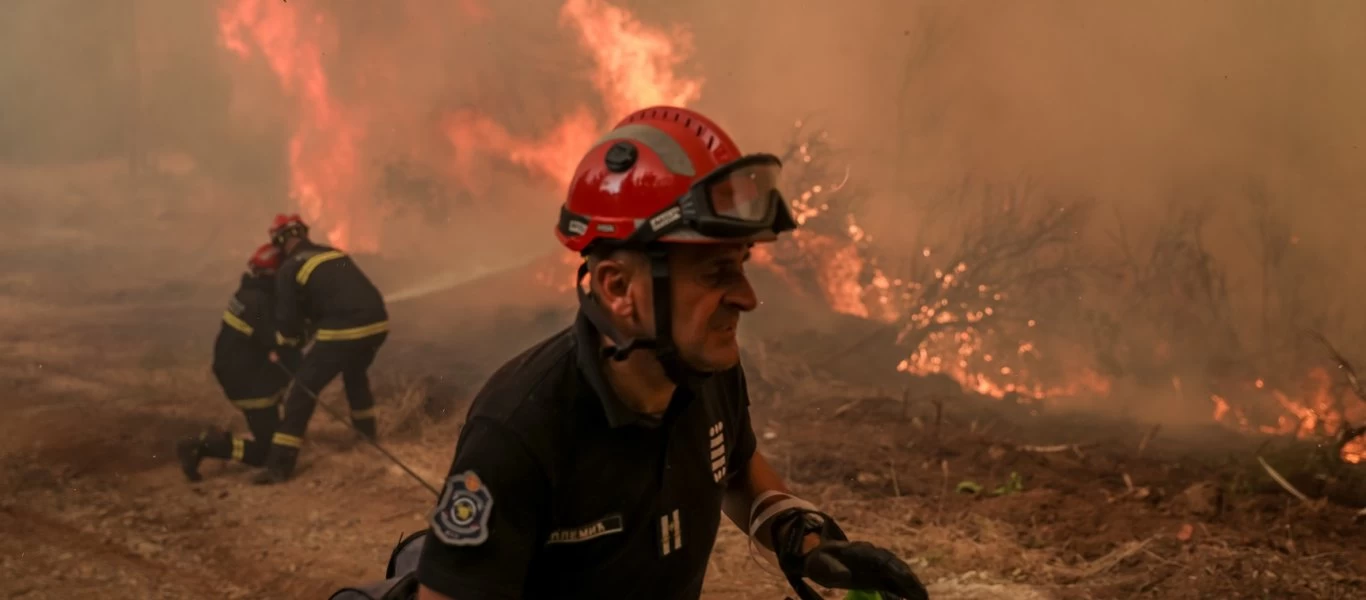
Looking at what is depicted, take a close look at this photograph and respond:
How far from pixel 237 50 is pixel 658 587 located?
248 inches

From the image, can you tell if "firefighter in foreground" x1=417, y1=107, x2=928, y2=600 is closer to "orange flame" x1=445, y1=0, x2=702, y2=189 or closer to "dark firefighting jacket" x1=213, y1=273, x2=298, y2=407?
"dark firefighting jacket" x1=213, y1=273, x2=298, y2=407

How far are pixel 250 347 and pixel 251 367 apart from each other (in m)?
0.12

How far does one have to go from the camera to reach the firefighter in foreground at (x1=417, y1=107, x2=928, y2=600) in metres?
1.55

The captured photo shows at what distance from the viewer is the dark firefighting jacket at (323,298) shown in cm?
520

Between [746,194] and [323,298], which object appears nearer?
[746,194]

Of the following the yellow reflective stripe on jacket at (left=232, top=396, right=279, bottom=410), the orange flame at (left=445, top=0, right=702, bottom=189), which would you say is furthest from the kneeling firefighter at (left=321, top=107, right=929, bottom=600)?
the orange flame at (left=445, top=0, right=702, bottom=189)

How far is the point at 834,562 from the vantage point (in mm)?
1860

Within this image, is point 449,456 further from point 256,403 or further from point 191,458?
point 191,458

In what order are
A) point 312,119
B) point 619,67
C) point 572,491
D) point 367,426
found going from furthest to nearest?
1. point 312,119
2. point 619,67
3. point 367,426
4. point 572,491

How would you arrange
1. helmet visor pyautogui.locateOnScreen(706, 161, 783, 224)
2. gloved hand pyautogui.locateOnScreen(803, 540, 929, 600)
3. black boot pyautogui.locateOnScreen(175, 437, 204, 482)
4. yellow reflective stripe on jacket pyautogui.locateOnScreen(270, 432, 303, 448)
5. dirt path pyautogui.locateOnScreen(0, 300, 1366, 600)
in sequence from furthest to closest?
yellow reflective stripe on jacket pyautogui.locateOnScreen(270, 432, 303, 448)
black boot pyautogui.locateOnScreen(175, 437, 204, 482)
dirt path pyautogui.locateOnScreen(0, 300, 1366, 600)
gloved hand pyautogui.locateOnScreen(803, 540, 929, 600)
helmet visor pyautogui.locateOnScreen(706, 161, 783, 224)

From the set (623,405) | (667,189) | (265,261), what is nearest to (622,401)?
(623,405)

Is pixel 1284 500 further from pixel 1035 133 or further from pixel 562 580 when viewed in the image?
pixel 562 580

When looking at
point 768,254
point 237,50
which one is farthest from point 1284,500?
point 237,50

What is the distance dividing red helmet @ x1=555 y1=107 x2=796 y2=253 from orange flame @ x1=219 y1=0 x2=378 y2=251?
18.4 feet
